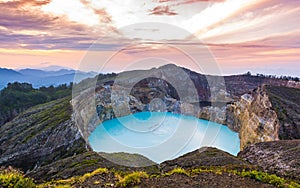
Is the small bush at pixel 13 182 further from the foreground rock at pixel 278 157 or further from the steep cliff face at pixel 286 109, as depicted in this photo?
the steep cliff face at pixel 286 109

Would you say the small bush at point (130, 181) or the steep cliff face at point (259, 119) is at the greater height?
the small bush at point (130, 181)

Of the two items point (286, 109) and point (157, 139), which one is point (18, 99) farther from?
point (286, 109)

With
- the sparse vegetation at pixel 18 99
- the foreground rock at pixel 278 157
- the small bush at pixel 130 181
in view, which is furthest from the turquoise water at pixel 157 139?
the sparse vegetation at pixel 18 99

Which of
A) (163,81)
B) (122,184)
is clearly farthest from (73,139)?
(163,81)

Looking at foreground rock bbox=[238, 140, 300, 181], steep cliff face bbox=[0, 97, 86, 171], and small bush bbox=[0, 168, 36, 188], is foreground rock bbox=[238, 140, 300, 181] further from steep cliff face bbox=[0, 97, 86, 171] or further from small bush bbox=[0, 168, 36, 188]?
steep cliff face bbox=[0, 97, 86, 171]

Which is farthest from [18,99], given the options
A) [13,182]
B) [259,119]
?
[13,182]
